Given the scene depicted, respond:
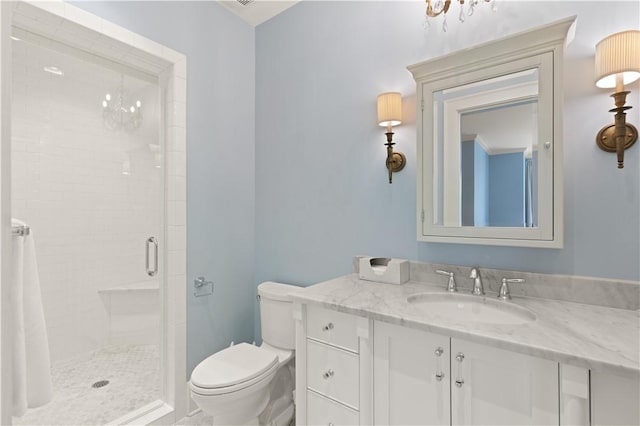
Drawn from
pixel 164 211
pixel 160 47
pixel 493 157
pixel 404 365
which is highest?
pixel 160 47

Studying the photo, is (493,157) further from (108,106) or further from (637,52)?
(108,106)

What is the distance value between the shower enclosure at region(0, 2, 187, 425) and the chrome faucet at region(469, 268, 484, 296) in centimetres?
162

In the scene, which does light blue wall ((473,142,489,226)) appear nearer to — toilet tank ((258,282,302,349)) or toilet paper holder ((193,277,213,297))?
toilet tank ((258,282,302,349))

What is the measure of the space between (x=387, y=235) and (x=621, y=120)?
105 cm

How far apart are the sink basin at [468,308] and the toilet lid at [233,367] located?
33.9 inches

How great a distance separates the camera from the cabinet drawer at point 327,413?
1.30m

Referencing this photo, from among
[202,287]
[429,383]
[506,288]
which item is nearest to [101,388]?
[202,287]

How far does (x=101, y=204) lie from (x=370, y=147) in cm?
246

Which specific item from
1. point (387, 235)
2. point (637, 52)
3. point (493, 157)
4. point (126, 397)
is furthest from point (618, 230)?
point (126, 397)

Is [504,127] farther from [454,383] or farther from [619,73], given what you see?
[454,383]

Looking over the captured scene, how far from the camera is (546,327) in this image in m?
1.02

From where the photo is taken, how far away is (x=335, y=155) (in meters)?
1.98

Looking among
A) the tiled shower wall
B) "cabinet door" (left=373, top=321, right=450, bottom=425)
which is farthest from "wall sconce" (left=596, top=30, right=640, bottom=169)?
the tiled shower wall

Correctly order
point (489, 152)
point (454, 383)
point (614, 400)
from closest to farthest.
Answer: point (614, 400)
point (454, 383)
point (489, 152)
